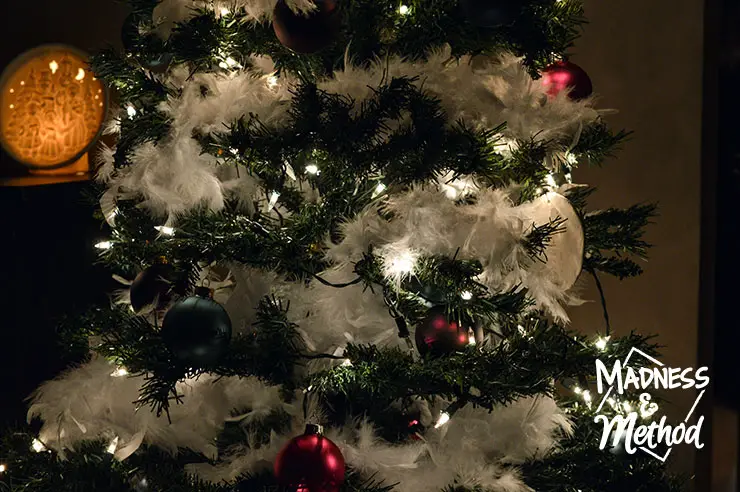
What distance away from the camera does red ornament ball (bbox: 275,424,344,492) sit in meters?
1.05

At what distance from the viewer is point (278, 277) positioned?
132 cm

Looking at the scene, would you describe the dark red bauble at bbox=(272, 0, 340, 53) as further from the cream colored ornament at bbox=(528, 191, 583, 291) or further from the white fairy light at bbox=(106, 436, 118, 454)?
the white fairy light at bbox=(106, 436, 118, 454)

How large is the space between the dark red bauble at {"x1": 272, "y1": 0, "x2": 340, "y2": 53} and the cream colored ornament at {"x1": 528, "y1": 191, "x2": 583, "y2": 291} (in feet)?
1.32

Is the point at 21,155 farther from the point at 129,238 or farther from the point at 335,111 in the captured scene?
the point at 335,111

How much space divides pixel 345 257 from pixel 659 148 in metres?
1.20

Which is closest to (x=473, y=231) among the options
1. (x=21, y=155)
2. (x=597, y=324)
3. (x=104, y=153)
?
(x=104, y=153)

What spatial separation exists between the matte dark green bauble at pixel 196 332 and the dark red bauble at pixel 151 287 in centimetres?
18

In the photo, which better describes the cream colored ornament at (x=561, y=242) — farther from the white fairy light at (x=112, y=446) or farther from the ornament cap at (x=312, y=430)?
the white fairy light at (x=112, y=446)

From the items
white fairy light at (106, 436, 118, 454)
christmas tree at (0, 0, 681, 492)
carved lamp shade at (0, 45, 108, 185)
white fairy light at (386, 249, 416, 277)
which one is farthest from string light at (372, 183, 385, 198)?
carved lamp shade at (0, 45, 108, 185)

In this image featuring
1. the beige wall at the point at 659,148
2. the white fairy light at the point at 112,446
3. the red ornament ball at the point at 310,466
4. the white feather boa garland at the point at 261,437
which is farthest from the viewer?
the beige wall at the point at 659,148

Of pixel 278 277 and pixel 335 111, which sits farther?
pixel 278 277

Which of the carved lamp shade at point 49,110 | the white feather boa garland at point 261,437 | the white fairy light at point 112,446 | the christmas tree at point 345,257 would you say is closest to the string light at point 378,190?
the christmas tree at point 345,257

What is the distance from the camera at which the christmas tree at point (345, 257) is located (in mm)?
1131

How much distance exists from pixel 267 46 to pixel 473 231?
1.40ft
